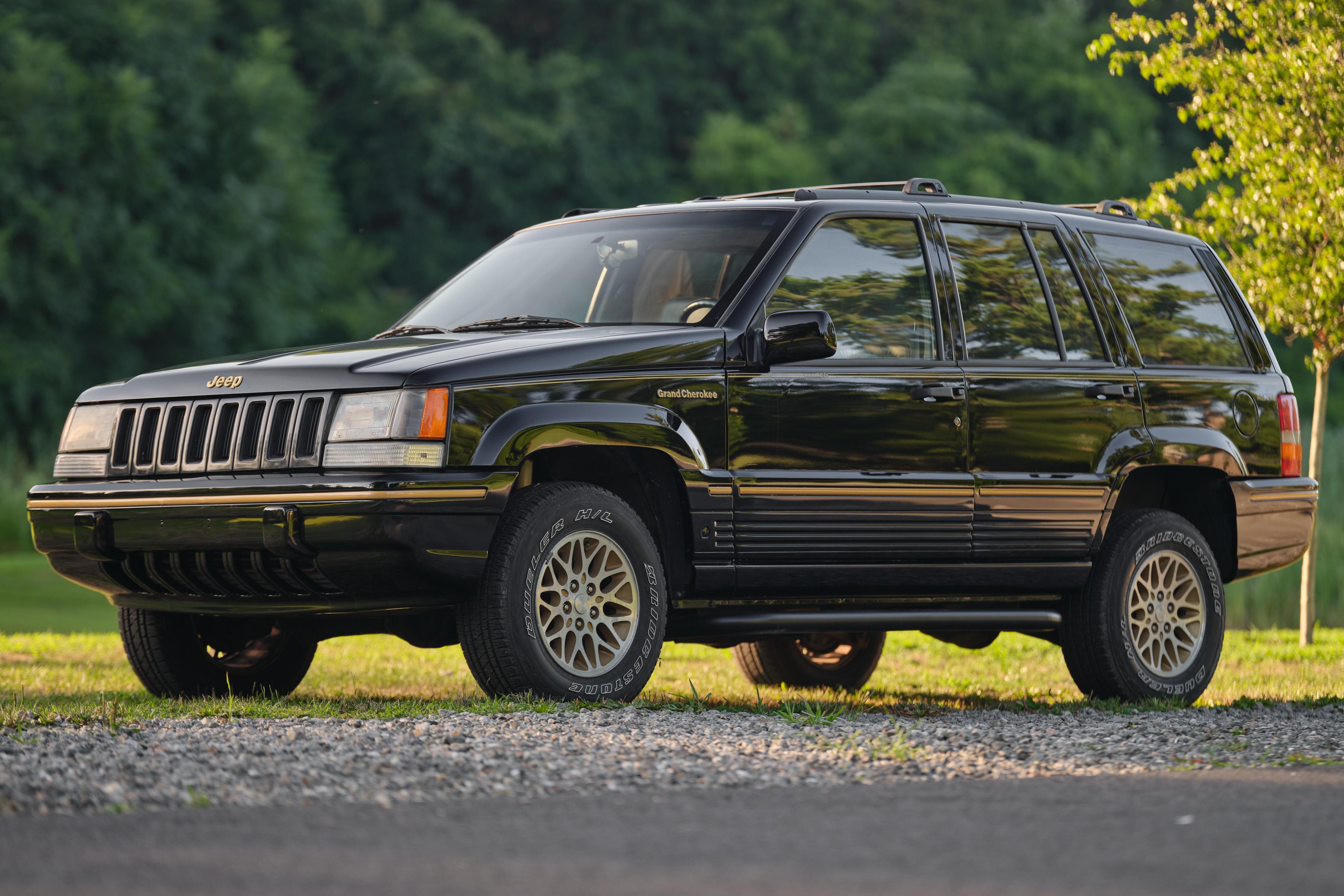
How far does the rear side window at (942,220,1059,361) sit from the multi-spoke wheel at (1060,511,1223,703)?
0.97 meters

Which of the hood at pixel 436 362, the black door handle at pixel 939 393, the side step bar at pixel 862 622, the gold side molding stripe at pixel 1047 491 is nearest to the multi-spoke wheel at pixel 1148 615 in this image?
the side step bar at pixel 862 622

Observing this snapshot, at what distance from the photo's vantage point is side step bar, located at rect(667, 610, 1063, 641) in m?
8.00

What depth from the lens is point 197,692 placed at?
8617 mm

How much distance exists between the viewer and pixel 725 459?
311 inches

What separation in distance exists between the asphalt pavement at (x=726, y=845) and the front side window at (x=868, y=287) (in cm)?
284

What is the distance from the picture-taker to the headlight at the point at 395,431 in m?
7.19

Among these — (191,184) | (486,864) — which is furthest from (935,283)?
(191,184)

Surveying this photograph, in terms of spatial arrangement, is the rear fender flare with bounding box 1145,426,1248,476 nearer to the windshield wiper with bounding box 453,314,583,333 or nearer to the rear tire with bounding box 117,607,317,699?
the windshield wiper with bounding box 453,314,583,333

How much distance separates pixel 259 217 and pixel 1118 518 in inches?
1251

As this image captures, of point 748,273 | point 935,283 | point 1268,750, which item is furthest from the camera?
point 935,283

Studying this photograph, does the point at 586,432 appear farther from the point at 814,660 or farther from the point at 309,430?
the point at 814,660

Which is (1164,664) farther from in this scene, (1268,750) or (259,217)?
(259,217)

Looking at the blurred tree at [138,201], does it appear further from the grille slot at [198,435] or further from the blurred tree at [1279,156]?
the grille slot at [198,435]

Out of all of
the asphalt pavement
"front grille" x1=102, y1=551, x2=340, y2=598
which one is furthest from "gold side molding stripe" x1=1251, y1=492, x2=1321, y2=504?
"front grille" x1=102, y1=551, x2=340, y2=598
